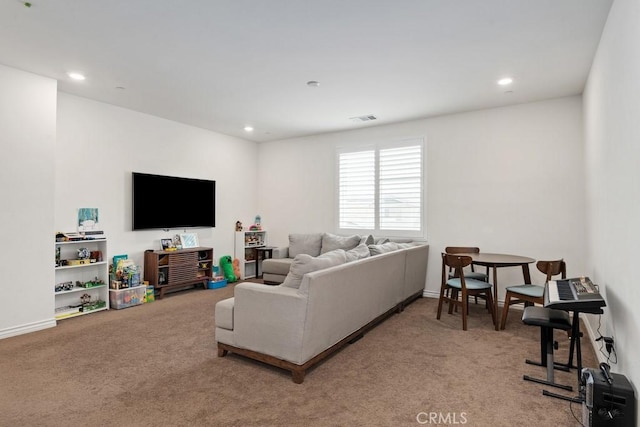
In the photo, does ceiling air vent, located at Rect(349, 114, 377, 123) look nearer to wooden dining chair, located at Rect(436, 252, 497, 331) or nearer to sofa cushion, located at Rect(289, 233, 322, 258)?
sofa cushion, located at Rect(289, 233, 322, 258)

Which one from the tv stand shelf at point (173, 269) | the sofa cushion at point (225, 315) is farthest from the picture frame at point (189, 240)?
the sofa cushion at point (225, 315)

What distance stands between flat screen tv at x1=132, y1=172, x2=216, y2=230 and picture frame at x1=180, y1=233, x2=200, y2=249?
0.17 metres

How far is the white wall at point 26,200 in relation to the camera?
3691 mm

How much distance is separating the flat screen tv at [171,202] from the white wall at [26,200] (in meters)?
1.27

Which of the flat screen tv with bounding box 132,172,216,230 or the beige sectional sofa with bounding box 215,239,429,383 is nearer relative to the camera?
the beige sectional sofa with bounding box 215,239,429,383

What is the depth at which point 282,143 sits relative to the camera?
7.21 meters

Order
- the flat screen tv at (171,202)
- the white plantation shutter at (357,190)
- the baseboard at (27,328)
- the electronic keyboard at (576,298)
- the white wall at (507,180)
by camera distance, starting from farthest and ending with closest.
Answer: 1. the white plantation shutter at (357,190)
2. the flat screen tv at (171,202)
3. the white wall at (507,180)
4. the baseboard at (27,328)
5. the electronic keyboard at (576,298)

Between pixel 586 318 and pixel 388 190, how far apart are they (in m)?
3.10

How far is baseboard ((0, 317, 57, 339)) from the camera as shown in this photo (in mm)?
3647

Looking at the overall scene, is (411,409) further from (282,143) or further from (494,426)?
(282,143)

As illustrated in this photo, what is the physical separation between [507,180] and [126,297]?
17.9 ft

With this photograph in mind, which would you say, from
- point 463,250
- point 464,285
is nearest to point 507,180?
point 463,250

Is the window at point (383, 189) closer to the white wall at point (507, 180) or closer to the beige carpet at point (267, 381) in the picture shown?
the white wall at point (507, 180)

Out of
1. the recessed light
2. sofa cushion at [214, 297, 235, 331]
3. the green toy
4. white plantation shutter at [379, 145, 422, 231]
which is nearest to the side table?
the green toy
